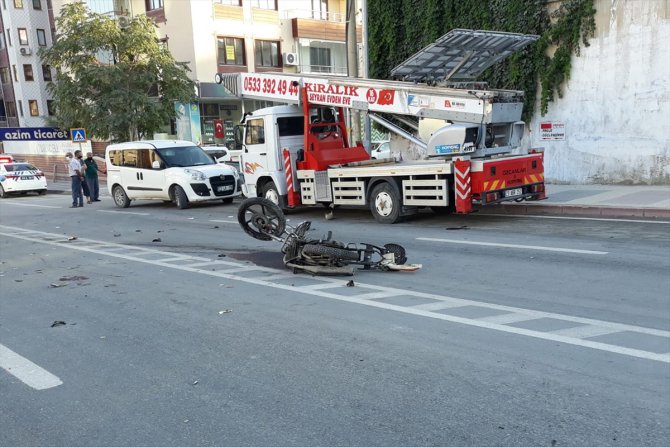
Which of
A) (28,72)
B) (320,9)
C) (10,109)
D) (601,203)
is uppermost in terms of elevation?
(320,9)

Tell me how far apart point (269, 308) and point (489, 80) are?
48.7 ft

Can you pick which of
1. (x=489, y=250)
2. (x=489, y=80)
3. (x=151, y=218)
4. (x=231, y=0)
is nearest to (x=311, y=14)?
(x=231, y=0)

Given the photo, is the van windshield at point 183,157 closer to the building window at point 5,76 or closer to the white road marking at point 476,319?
the white road marking at point 476,319

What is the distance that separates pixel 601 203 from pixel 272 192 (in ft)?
25.8

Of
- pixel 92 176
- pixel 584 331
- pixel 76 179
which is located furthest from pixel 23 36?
pixel 584 331

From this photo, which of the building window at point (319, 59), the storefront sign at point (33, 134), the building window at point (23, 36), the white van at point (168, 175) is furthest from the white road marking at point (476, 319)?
the building window at point (23, 36)

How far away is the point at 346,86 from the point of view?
46.0 feet

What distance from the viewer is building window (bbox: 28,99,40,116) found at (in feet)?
184

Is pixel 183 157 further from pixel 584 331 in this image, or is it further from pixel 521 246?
pixel 584 331

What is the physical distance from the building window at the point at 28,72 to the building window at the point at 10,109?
3.75 metres

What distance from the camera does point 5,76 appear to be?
58188 millimetres

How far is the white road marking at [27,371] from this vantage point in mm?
4834

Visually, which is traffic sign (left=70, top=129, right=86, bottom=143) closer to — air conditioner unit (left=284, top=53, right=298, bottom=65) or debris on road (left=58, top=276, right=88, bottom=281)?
air conditioner unit (left=284, top=53, right=298, bottom=65)

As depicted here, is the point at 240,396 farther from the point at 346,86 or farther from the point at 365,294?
the point at 346,86
